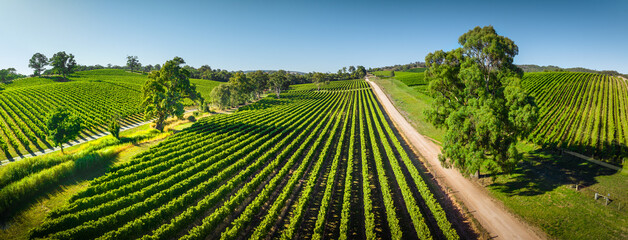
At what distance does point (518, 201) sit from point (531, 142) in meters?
17.6

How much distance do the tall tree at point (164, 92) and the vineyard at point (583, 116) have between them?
6087 centimetres

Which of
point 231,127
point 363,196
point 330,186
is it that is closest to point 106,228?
point 330,186

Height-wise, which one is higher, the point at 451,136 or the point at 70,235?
the point at 451,136

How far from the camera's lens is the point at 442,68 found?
28.0 meters

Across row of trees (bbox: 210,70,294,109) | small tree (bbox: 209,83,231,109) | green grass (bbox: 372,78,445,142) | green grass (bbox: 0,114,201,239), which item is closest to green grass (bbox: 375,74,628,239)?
green grass (bbox: 372,78,445,142)

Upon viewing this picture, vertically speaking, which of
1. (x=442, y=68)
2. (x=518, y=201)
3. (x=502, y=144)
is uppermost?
(x=442, y=68)

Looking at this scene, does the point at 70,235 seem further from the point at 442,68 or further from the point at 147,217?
the point at 442,68

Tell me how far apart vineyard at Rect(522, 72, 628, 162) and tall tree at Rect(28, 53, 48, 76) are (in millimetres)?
182319

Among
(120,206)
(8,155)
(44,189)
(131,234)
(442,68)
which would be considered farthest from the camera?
(8,155)

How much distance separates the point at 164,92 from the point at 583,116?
8179 cm

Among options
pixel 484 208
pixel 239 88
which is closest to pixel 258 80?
pixel 239 88

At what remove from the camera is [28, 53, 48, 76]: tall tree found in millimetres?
107144

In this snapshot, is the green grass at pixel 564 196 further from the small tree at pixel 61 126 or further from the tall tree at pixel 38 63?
the tall tree at pixel 38 63

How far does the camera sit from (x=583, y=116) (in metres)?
42.8
